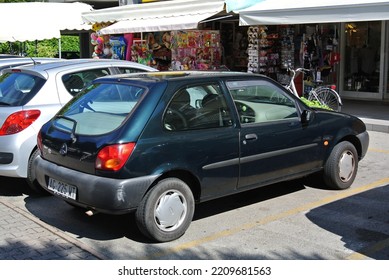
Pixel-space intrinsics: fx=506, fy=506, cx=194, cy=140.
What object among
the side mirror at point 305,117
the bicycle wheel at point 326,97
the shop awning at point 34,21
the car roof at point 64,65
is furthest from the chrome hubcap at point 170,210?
the shop awning at point 34,21

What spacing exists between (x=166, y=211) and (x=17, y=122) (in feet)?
7.77

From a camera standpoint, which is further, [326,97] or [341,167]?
[326,97]

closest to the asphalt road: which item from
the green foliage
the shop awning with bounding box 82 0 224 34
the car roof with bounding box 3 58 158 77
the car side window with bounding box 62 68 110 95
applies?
the car side window with bounding box 62 68 110 95

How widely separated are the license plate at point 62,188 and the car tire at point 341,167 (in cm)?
303

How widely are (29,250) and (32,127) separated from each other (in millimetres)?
1850

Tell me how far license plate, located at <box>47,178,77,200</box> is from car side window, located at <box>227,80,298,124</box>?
180 cm

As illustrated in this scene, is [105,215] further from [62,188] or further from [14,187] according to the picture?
[14,187]

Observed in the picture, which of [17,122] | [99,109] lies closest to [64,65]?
[17,122]

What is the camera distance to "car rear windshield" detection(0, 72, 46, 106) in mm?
6137

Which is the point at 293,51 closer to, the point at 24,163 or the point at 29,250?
the point at 24,163

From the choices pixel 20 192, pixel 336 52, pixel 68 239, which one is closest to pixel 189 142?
pixel 68 239

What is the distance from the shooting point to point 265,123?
5332mm

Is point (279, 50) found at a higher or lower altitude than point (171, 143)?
higher

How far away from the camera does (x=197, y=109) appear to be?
16.1 feet
